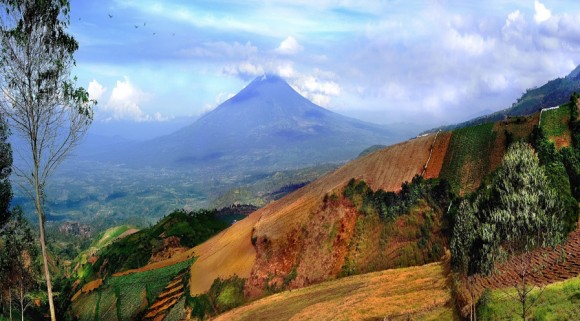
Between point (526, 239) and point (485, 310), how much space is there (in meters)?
6.84

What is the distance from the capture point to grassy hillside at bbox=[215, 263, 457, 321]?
832 inches

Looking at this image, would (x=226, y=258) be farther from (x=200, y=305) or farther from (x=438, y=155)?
(x=438, y=155)

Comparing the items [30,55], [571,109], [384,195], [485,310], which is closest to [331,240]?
[384,195]

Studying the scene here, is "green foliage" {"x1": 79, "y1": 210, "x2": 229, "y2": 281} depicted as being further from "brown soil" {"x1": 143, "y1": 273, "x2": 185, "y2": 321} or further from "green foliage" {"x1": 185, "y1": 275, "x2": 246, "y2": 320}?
"green foliage" {"x1": 185, "y1": 275, "x2": 246, "y2": 320}

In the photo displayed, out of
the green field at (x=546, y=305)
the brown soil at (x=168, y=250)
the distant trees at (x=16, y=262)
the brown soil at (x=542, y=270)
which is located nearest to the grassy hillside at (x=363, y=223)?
the brown soil at (x=542, y=270)

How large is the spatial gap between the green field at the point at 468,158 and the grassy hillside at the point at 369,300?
7740 millimetres

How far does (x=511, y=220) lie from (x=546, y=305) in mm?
7738

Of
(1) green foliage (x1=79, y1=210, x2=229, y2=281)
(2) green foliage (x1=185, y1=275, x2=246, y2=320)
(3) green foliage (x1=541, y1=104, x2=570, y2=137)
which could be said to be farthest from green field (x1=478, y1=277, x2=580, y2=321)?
(1) green foliage (x1=79, y1=210, x2=229, y2=281)

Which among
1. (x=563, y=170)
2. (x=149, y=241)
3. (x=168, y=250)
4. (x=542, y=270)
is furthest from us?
(x=149, y=241)

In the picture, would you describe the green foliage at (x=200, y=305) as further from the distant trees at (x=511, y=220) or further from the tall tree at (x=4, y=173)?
the distant trees at (x=511, y=220)

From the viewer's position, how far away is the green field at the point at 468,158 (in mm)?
31609

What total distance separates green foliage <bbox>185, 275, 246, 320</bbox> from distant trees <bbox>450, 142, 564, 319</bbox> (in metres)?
17.9

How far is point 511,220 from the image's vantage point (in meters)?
22.7

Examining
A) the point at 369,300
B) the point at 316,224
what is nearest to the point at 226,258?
the point at 316,224
